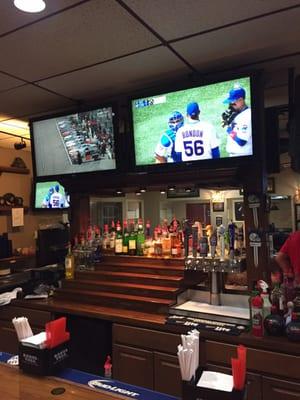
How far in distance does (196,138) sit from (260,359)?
4.84ft

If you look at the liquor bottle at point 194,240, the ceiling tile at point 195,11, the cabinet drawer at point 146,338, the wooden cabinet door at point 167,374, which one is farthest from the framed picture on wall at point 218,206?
the ceiling tile at point 195,11

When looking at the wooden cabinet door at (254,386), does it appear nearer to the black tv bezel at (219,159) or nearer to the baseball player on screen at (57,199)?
the black tv bezel at (219,159)

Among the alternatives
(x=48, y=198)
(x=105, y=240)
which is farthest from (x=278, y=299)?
(x=48, y=198)

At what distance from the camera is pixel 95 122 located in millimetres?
2896

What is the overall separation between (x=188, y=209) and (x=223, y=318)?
1.36 m

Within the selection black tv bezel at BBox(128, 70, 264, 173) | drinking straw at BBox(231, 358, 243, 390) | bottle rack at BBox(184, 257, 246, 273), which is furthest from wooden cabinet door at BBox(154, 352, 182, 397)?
black tv bezel at BBox(128, 70, 264, 173)

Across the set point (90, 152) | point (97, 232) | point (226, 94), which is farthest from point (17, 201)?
point (226, 94)

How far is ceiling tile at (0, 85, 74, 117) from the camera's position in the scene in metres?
2.88

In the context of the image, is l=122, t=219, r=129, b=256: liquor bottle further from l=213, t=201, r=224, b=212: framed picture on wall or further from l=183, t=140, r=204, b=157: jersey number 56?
l=183, t=140, r=204, b=157: jersey number 56

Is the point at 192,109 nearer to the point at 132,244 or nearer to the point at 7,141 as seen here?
the point at 132,244

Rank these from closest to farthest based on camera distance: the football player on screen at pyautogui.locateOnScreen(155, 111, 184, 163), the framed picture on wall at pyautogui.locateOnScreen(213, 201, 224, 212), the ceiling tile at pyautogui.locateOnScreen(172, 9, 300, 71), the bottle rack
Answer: the ceiling tile at pyautogui.locateOnScreen(172, 9, 300, 71)
the football player on screen at pyautogui.locateOnScreen(155, 111, 184, 163)
the bottle rack
the framed picture on wall at pyautogui.locateOnScreen(213, 201, 224, 212)

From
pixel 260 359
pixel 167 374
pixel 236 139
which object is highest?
pixel 236 139

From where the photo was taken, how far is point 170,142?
2590 mm

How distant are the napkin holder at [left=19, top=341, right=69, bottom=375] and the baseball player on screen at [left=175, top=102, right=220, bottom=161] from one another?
1.49 meters
